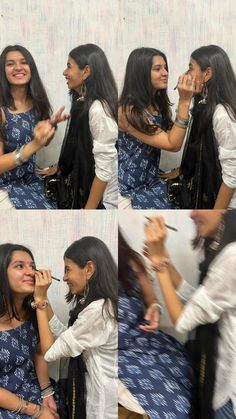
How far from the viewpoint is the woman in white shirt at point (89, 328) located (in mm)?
1551

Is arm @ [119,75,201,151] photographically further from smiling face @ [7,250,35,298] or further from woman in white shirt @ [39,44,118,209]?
smiling face @ [7,250,35,298]

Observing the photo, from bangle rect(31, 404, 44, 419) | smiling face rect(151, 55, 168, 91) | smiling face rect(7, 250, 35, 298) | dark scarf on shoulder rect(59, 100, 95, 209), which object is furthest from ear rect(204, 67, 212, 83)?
bangle rect(31, 404, 44, 419)

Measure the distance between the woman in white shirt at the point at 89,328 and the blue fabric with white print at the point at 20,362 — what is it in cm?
5

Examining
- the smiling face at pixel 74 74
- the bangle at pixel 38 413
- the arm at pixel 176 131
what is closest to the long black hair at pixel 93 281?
the bangle at pixel 38 413

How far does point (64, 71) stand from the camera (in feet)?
4.95

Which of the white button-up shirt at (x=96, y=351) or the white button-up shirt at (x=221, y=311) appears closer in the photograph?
the white button-up shirt at (x=221, y=311)

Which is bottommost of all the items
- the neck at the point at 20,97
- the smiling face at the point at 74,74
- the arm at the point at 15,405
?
the arm at the point at 15,405

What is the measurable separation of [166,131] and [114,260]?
394mm

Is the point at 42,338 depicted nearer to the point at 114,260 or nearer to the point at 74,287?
the point at 74,287

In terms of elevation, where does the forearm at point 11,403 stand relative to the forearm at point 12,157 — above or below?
below

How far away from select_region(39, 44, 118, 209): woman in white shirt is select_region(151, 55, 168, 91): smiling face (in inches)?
4.4

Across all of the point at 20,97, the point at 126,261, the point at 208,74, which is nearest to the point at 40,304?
the point at 126,261

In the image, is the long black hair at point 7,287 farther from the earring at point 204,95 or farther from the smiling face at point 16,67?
the earring at point 204,95

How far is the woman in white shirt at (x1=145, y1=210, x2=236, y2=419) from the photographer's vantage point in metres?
1.46
